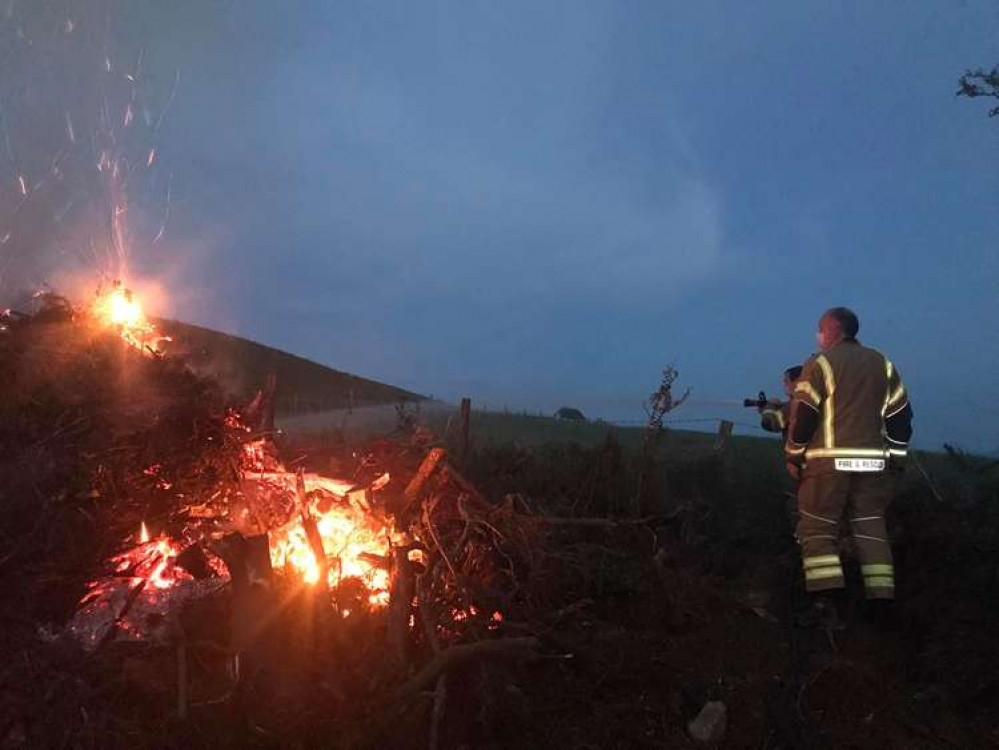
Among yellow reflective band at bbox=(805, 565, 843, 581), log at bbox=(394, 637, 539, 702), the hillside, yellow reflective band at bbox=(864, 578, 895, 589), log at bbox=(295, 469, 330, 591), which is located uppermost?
the hillside

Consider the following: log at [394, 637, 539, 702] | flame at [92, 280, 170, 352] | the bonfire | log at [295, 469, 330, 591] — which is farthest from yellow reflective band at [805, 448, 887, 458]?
flame at [92, 280, 170, 352]

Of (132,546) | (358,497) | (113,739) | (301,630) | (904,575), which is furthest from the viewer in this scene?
(904,575)

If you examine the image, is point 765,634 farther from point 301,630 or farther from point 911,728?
point 301,630

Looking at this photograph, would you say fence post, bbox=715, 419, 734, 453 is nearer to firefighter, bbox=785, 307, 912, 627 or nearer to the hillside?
firefighter, bbox=785, 307, 912, 627

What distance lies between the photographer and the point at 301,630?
4.25 meters

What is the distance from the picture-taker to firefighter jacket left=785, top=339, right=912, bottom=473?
5.00m

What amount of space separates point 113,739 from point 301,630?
1013 millimetres

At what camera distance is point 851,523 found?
5129 millimetres

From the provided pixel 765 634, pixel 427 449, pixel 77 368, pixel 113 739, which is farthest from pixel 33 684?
pixel 765 634

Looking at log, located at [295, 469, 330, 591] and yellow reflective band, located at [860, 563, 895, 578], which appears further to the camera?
yellow reflective band, located at [860, 563, 895, 578]

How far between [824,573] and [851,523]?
1.40ft

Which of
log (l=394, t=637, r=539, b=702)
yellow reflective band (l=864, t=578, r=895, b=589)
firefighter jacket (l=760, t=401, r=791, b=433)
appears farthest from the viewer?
firefighter jacket (l=760, t=401, r=791, b=433)

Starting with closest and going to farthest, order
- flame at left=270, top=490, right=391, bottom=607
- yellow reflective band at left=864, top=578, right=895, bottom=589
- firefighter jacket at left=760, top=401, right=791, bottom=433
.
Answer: flame at left=270, top=490, right=391, bottom=607 → yellow reflective band at left=864, top=578, right=895, bottom=589 → firefighter jacket at left=760, top=401, right=791, bottom=433

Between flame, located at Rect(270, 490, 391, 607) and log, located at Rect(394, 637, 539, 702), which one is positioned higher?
flame, located at Rect(270, 490, 391, 607)
